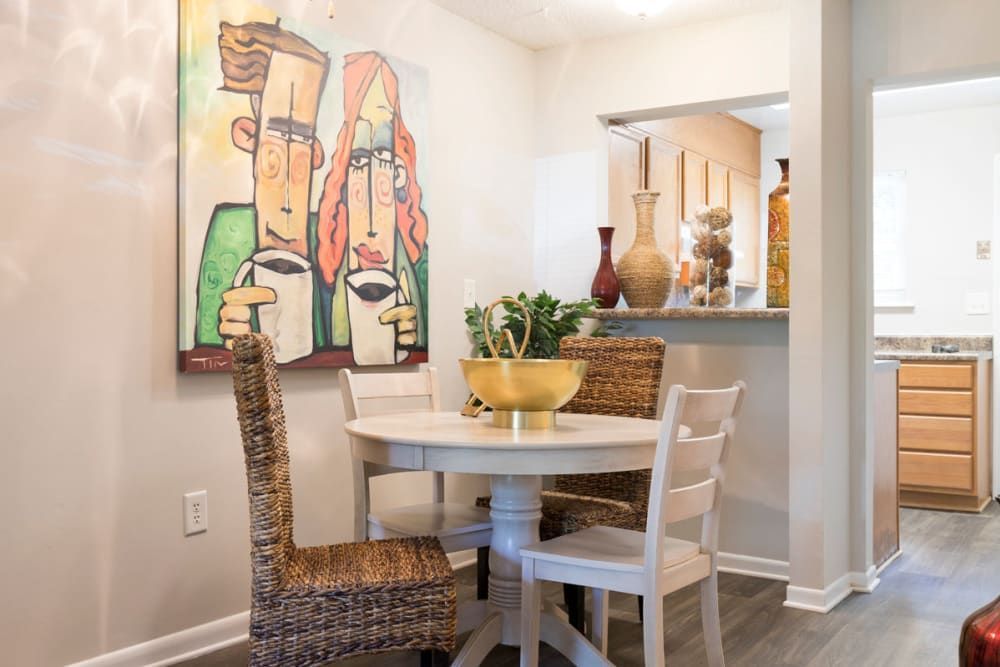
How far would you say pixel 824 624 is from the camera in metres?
2.97

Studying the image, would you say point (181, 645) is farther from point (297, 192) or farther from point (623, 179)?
point (623, 179)

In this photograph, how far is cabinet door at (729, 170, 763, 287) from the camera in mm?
5801

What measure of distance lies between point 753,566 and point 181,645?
2156 millimetres

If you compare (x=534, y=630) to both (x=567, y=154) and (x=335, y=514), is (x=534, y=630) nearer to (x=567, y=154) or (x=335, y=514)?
(x=335, y=514)

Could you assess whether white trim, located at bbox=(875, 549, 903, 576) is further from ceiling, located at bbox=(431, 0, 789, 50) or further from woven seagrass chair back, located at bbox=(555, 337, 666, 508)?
ceiling, located at bbox=(431, 0, 789, 50)

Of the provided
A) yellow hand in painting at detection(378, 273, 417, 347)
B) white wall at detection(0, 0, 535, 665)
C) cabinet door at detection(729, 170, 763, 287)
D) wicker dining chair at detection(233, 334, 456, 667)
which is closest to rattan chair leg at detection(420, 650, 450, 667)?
wicker dining chair at detection(233, 334, 456, 667)

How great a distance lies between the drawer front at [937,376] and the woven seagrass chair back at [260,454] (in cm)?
421

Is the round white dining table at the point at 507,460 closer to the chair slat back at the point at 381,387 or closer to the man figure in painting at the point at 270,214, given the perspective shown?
the chair slat back at the point at 381,387

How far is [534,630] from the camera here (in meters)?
2.16

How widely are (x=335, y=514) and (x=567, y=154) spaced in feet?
6.36

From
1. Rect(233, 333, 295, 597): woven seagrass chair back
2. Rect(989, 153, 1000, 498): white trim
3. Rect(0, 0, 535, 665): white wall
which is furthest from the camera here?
Rect(989, 153, 1000, 498): white trim

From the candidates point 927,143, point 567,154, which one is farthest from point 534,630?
point 927,143

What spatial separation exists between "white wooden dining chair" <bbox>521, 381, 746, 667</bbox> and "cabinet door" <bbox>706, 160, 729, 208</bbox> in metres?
3.29

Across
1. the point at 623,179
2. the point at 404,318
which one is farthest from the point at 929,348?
the point at 404,318
